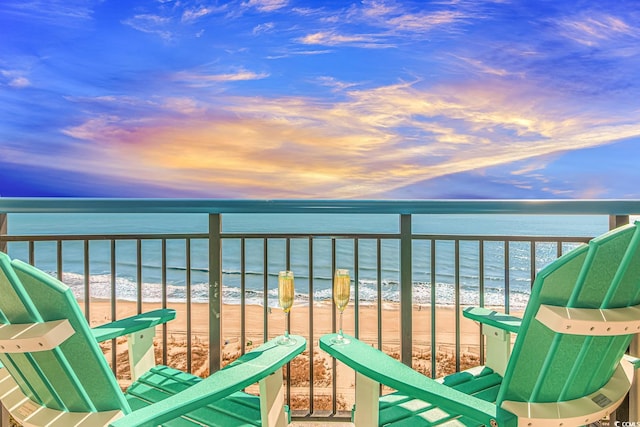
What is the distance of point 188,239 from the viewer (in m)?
2.13

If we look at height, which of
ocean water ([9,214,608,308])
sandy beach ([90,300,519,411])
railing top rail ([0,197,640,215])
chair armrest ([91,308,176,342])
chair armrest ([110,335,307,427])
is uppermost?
railing top rail ([0,197,640,215])

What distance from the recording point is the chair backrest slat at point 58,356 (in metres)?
0.90

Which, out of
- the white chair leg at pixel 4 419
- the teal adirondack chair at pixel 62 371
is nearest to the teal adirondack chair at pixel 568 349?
the teal adirondack chair at pixel 62 371

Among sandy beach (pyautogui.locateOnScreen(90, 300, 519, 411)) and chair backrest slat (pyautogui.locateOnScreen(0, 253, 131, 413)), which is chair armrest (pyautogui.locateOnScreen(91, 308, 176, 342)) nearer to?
chair backrest slat (pyautogui.locateOnScreen(0, 253, 131, 413))

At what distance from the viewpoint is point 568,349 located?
35.1 inches

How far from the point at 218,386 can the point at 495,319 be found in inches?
47.4

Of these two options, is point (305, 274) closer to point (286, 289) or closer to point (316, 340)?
point (316, 340)

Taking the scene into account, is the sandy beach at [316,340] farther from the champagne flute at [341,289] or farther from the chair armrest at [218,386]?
the chair armrest at [218,386]

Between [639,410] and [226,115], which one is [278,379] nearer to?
[639,410]

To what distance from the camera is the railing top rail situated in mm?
1805

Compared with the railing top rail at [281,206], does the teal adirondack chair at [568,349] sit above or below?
below

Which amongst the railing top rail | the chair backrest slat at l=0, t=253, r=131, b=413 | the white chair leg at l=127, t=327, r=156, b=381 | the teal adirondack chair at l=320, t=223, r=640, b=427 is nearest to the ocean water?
the railing top rail

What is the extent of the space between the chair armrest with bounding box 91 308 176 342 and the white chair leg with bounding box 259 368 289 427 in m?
0.73

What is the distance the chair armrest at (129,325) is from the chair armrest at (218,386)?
2.18 feet
